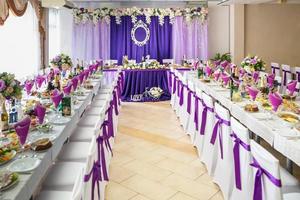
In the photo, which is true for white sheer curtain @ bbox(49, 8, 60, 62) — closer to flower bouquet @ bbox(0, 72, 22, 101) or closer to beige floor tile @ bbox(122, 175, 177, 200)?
flower bouquet @ bbox(0, 72, 22, 101)

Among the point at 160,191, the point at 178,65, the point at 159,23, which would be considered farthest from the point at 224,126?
the point at 159,23

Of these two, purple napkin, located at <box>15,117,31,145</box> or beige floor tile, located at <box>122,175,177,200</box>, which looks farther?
beige floor tile, located at <box>122,175,177,200</box>

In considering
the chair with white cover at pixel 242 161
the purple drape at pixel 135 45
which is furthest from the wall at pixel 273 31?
the chair with white cover at pixel 242 161

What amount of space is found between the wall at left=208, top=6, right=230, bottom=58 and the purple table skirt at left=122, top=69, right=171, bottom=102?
2.10 meters

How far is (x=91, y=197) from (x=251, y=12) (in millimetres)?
8503

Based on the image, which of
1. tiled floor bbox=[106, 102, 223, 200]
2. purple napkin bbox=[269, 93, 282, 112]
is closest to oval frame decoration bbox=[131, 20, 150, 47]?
tiled floor bbox=[106, 102, 223, 200]

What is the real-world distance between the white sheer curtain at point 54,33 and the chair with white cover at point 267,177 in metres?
7.98

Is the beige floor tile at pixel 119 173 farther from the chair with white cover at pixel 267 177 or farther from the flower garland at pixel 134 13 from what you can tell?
the flower garland at pixel 134 13

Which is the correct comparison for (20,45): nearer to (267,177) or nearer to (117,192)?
(117,192)

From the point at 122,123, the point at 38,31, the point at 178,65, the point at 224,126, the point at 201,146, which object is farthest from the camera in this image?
the point at 178,65

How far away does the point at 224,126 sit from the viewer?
10.6 feet

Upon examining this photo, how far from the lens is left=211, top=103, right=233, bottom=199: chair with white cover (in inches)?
122

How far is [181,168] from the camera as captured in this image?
4195mm

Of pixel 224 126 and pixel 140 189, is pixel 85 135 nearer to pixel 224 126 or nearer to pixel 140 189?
pixel 140 189
